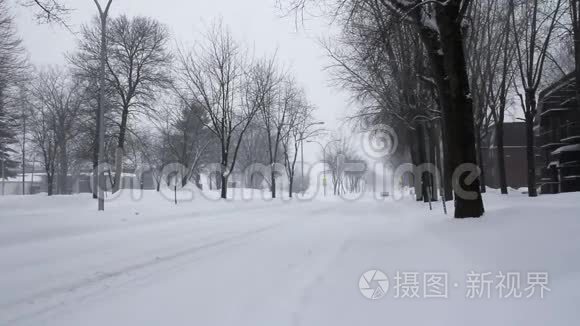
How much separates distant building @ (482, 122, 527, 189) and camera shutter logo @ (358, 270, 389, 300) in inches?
2197

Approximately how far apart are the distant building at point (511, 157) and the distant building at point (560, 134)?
18.0 meters

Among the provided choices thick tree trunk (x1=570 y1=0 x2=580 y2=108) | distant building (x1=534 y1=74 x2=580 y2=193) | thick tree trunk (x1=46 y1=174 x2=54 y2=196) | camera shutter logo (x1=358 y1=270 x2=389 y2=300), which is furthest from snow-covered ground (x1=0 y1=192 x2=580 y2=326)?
thick tree trunk (x1=46 y1=174 x2=54 y2=196)

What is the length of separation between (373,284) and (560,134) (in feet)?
113

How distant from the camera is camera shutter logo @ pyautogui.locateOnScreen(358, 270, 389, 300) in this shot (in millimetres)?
4602

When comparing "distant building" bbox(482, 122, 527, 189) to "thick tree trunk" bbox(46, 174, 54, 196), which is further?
"distant building" bbox(482, 122, 527, 189)

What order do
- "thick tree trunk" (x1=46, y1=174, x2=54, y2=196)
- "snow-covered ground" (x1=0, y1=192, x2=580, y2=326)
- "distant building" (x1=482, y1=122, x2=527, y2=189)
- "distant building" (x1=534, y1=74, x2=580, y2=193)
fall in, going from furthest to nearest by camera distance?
1. "distant building" (x1=482, y1=122, x2=527, y2=189)
2. "thick tree trunk" (x1=46, y1=174, x2=54, y2=196)
3. "distant building" (x1=534, y1=74, x2=580, y2=193)
4. "snow-covered ground" (x1=0, y1=192, x2=580, y2=326)

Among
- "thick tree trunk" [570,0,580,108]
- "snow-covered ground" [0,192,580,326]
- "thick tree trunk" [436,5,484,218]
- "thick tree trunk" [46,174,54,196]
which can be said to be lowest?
"snow-covered ground" [0,192,580,326]

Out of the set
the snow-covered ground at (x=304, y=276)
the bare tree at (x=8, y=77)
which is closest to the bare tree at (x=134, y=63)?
the bare tree at (x=8, y=77)

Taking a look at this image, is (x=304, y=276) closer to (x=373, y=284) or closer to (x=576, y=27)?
(x=373, y=284)

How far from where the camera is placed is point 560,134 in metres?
31.9

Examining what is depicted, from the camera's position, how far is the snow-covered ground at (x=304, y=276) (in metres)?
3.95

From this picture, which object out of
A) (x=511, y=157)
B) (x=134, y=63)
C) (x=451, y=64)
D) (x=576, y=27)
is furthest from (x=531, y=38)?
(x=511, y=157)

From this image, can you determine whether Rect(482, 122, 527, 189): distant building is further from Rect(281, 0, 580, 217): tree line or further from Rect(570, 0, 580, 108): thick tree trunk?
Rect(570, 0, 580, 108): thick tree trunk

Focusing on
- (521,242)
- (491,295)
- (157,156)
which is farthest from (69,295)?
(157,156)
